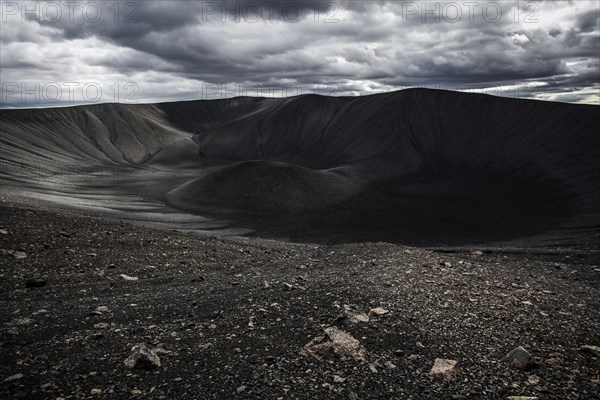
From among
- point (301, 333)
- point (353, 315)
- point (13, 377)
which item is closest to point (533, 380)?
point (353, 315)

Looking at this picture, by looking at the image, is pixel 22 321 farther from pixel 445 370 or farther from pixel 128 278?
pixel 445 370

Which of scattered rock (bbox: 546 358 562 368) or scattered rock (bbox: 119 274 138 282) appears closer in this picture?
scattered rock (bbox: 546 358 562 368)

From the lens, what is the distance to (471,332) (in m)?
8.42

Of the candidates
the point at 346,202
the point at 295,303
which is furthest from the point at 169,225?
the point at 295,303

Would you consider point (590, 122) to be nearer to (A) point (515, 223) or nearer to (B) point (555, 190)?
(B) point (555, 190)

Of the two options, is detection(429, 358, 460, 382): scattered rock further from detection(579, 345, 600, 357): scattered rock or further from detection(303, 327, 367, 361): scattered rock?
detection(579, 345, 600, 357): scattered rock

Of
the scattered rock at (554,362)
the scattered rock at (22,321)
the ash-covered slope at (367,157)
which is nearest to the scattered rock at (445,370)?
the scattered rock at (554,362)

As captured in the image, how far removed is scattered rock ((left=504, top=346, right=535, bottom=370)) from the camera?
283 inches

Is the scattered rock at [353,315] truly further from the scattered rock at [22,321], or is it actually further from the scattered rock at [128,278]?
the scattered rock at [128,278]

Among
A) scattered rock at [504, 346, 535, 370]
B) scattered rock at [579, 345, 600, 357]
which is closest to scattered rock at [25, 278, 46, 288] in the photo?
scattered rock at [504, 346, 535, 370]

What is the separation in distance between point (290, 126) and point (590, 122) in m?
82.3

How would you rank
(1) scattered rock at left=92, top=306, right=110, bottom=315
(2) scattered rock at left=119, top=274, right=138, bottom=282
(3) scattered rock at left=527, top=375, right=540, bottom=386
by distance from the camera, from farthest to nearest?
(2) scattered rock at left=119, top=274, right=138, bottom=282 < (1) scattered rock at left=92, top=306, right=110, bottom=315 < (3) scattered rock at left=527, top=375, right=540, bottom=386

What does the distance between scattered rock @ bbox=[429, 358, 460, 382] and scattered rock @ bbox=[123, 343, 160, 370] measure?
15.4 ft

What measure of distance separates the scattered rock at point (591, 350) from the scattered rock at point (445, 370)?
286 cm
